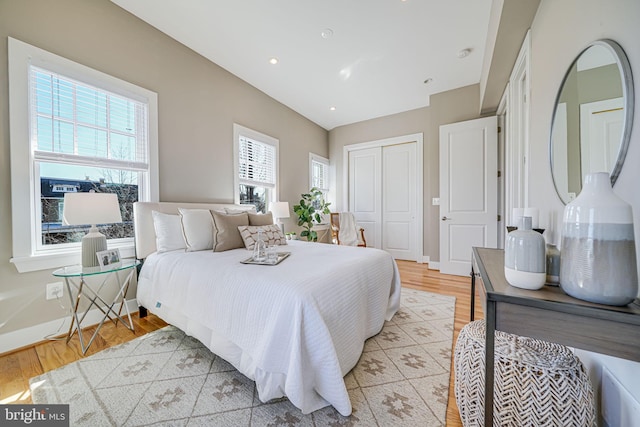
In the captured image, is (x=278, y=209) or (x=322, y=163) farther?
(x=322, y=163)

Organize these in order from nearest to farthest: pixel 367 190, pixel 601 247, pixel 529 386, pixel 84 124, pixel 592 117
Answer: pixel 601 247 < pixel 529 386 < pixel 592 117 < pixel 84 124 < pixel 367 190

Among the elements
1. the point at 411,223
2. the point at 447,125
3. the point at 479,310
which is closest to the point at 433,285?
the point at 479,310

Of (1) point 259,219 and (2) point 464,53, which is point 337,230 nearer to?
(1) point 259,219

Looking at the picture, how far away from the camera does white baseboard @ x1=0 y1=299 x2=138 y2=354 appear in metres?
1.70

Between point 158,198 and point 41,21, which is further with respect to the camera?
point 158,198

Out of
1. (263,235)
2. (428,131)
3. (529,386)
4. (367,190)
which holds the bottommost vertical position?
(529,386)

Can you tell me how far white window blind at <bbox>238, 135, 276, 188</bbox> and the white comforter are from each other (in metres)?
1.83

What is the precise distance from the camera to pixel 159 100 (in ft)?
8.39

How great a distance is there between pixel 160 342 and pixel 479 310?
2.88m

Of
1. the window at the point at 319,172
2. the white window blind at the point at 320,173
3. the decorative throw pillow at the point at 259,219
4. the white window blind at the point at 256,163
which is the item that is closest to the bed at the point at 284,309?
the decorative throw pillow at the point at 259,219

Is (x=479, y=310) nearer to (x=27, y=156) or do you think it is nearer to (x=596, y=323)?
(x=596, y=323)

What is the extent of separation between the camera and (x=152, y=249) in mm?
2268

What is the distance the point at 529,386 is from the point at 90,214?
275 cm

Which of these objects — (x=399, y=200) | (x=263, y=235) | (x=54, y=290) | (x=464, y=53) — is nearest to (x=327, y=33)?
(x=464, y=53)
